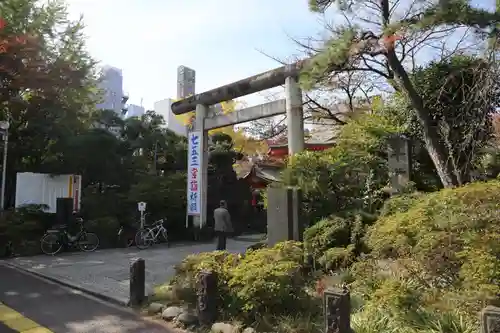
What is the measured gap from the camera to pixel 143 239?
1494 cm

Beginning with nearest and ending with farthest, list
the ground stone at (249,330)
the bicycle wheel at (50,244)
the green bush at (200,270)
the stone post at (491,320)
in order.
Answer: the stone post at (491,320), the ground stone at (249,330), the green bush at (200,270), the bicycle wheel at (50,244)

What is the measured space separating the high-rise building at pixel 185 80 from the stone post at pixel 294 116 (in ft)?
130

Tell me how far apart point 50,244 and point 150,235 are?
3.39 m

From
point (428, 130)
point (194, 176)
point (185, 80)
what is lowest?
point (194, 176)

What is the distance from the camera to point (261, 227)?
21297 millimetres

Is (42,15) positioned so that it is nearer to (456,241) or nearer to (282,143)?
(282,143)

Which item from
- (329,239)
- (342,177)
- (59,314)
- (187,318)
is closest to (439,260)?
(329,239)

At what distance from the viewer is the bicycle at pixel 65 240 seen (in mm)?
13087

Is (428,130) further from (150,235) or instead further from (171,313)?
(150,235)

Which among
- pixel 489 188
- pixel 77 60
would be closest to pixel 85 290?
pixel 489 188

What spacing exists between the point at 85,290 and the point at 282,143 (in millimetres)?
17152

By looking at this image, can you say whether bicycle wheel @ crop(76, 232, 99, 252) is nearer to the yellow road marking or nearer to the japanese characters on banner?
the japanese characters on banner

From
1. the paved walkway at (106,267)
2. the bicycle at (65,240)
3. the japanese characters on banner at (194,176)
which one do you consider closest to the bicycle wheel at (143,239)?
the paved walkway at (106,267)

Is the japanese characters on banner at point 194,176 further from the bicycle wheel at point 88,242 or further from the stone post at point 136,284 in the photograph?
the stone post at point 136,284
